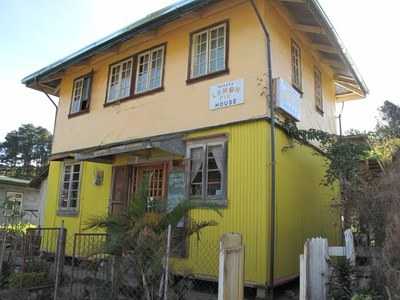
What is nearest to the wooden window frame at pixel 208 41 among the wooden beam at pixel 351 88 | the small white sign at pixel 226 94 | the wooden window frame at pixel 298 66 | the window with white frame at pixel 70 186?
the small white sign at pixel 226 94

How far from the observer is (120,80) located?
1050 centimetres

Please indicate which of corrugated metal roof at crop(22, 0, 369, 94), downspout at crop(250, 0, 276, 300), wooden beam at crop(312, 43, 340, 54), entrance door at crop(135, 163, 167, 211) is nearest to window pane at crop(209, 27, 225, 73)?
corrugated metal roof at crop(22, 0, 369, 94)

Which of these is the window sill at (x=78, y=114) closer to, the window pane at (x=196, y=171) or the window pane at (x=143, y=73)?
the window pane at (x=143, y=73)

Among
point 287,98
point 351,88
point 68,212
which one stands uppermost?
point 351,88

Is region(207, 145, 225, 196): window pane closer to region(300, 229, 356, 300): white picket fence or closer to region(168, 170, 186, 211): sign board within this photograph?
region(168, 170, 186, 211): sign board

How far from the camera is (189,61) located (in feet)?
28.5

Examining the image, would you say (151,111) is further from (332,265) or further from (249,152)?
(332,265)

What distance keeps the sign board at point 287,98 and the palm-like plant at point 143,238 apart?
129 inches

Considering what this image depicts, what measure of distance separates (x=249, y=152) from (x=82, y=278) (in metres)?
3.80

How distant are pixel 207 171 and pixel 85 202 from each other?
4.55 m

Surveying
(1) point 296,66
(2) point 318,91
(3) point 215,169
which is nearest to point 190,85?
(3) point 215,169

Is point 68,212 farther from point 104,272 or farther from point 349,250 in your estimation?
point 349,250

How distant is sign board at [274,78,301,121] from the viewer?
726 cm

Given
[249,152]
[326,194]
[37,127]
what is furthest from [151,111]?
[37,127]
